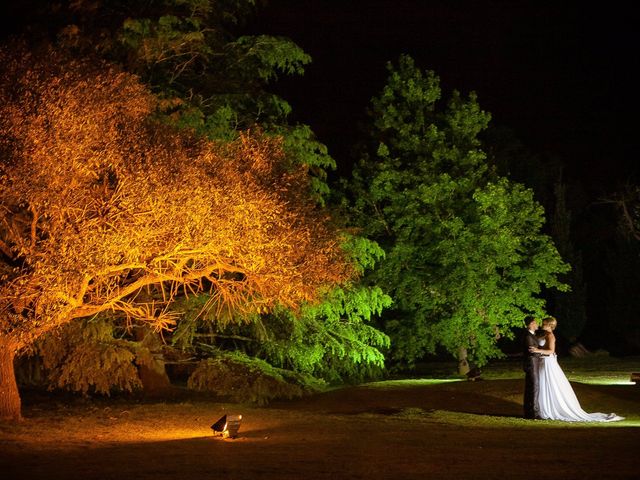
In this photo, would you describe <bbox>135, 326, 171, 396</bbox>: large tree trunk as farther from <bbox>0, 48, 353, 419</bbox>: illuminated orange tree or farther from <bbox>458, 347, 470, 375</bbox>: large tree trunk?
<bbox>458, 347, 470, 375</bbox>: large tree trunk

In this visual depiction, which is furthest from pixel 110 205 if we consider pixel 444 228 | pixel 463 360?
pixel 463 360

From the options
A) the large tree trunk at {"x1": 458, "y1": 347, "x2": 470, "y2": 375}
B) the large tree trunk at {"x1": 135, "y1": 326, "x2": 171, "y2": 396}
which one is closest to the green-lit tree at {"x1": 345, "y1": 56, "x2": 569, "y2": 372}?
the large tree trunk at {"x1": 458, "y1": 347, "x2": 470, "y2": 375}

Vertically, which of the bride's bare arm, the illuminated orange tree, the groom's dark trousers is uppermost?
the illuminated orange tree

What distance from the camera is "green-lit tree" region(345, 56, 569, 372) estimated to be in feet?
111

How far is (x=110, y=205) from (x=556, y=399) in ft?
33.9

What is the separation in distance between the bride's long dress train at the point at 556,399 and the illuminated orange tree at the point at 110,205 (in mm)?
5204

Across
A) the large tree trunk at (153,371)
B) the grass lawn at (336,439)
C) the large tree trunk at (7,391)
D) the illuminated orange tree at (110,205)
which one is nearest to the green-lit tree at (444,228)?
the grass lawn at (336,439)

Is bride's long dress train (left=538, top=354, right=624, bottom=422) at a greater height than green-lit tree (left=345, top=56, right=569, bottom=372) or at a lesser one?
lesser

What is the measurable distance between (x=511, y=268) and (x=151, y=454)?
24.0 metres

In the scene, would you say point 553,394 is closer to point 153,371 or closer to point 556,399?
point 556,399

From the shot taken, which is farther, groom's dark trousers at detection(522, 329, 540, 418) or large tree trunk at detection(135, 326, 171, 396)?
large tree trunk at detection(135, 326, 171, 396)

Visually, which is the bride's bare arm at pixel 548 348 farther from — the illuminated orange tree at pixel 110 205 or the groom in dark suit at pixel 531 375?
the illuminated orange tree at pixel 110 205

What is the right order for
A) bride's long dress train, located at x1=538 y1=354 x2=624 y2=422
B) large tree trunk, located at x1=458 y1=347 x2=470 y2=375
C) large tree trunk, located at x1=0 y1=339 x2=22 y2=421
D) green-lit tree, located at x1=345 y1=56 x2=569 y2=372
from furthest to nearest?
large tree trunk, located at x1=458 y1=347 x2=470 y2=375, green-lit tree, located at x1=345 y1=56 x2=569 y2=372, bride's long dress train, located at x1=538 y1=354 x2=624 y2=422, large tree trunk, located at x1=0 y1=339 x2=22 y2=421

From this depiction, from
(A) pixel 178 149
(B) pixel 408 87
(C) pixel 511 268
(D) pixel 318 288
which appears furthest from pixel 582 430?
(B) pixel 408 87
